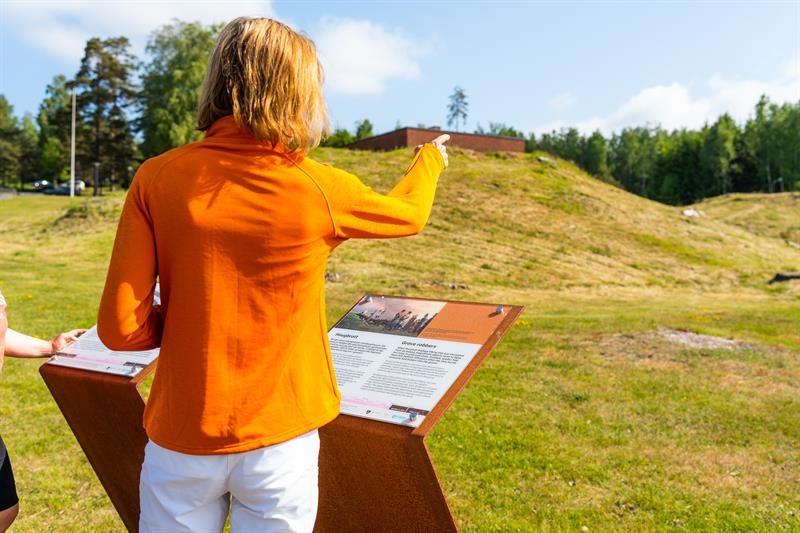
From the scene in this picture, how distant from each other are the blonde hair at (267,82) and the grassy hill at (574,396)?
338 cm

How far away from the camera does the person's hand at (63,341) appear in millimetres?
2850

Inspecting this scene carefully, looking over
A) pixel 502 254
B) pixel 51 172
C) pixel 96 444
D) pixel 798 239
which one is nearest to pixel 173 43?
pixel 51 172

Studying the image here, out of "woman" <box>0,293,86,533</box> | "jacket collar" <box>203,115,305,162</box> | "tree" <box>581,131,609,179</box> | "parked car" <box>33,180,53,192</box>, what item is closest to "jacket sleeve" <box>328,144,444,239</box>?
"jacket collar" <box>203,115,305,162</box>

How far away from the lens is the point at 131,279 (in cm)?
166

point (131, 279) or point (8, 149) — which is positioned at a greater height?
point (131, 279)

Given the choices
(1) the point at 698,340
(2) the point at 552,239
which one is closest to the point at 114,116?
(2) the point at 552,239

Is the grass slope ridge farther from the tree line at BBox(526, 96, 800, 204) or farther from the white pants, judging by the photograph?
the tree line at BBox(526, 96, 800, 204)

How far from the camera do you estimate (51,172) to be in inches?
2544

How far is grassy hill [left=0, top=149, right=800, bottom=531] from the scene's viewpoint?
14.8 feet

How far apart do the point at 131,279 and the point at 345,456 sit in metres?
1.20

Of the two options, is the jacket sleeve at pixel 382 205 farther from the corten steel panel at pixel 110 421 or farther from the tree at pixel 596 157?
the tree at pixel 596 157

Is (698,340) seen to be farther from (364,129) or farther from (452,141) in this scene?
(364,129)

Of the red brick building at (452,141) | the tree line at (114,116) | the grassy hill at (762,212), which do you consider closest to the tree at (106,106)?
the tree line at (114,116)

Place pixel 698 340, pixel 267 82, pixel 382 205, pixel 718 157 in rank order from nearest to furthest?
pixel 267 82 < pixel 382 205 < pixel 698 340 < pixel 718 157
